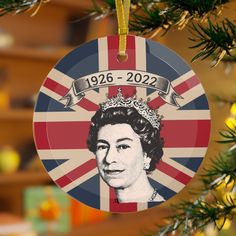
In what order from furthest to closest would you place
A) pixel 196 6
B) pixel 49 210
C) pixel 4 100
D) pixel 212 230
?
1. pixel 4 100
2. pixel 49 210
3. pixel 212 230
4. pixel 196 6

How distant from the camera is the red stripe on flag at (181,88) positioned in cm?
53

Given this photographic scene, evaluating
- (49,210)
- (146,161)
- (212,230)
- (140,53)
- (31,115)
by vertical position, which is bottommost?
(49,210)

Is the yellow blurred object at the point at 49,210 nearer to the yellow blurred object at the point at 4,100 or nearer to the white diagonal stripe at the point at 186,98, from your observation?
the yellow blurred object at the point at 4,100

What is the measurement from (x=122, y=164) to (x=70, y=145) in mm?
52

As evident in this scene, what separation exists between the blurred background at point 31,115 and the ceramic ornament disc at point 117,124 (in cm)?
251

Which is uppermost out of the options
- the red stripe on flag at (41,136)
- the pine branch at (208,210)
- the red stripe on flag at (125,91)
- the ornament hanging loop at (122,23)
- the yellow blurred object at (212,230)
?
the ornament hanging loop at (122,23)

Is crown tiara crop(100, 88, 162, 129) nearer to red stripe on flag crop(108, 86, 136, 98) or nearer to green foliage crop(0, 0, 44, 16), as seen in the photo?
red stripe on flag crop(108, 86, 136, 98)

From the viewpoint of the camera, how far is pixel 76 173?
1.76 ft

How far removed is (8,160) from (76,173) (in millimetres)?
2609

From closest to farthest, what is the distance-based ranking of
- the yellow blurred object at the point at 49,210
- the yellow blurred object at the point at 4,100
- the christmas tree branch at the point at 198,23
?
the christmas tree branch at the point at 198,23 → the yellow blurred object at the point at 49,210 → the yellow blurred object at the point at 4,100

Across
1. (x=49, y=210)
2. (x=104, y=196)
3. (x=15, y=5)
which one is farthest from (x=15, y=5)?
(x=49, y=210)

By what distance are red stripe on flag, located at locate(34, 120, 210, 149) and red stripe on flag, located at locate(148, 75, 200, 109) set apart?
0.06ft

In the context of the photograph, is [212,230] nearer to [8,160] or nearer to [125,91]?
[125,91]

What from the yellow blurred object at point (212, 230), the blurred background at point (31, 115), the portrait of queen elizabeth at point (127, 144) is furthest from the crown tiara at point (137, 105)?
the blurred background at point (31, 115)
